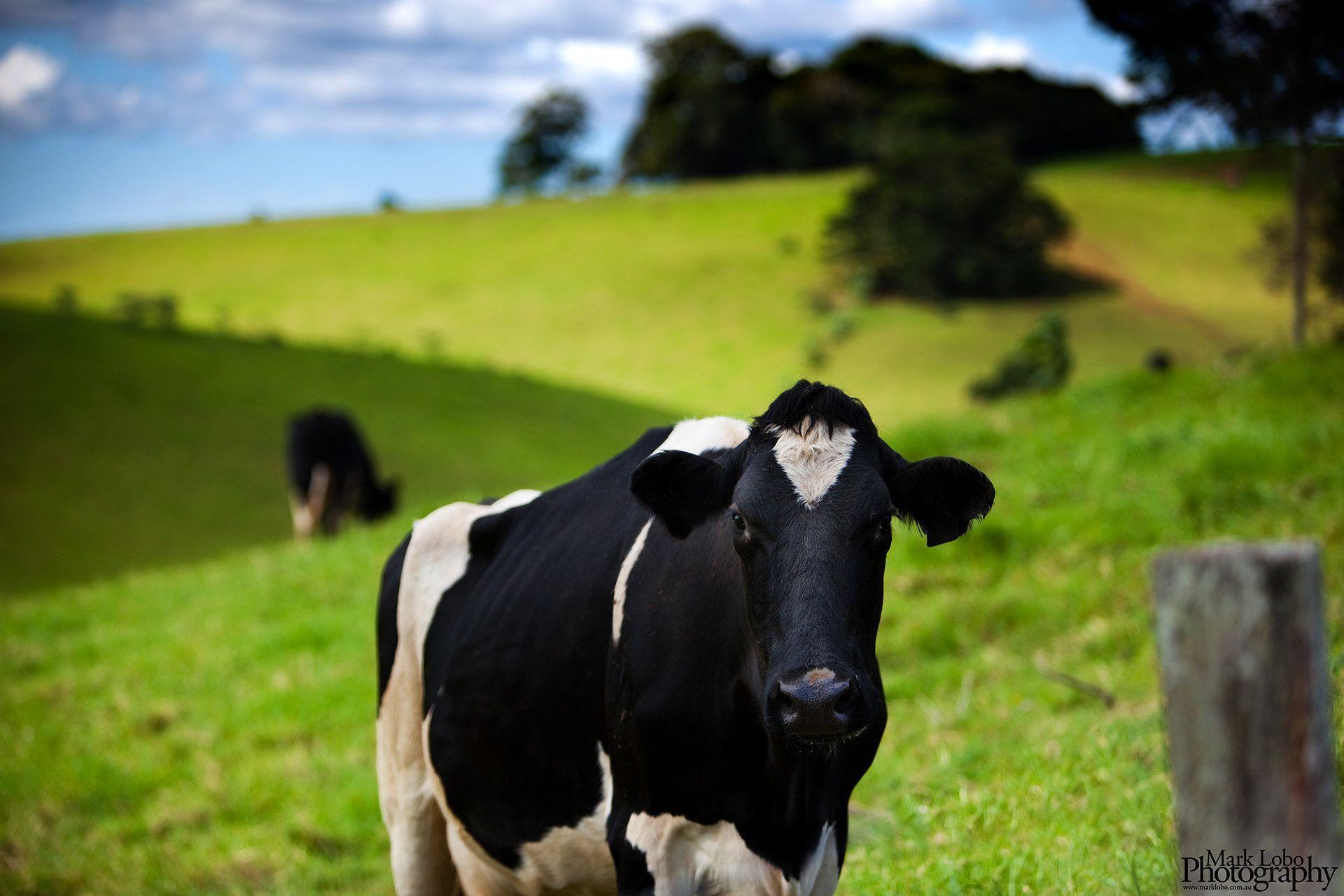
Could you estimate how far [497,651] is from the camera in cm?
432

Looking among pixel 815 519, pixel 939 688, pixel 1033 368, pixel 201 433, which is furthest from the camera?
pixel 1033 368

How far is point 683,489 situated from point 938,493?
0.73 metres

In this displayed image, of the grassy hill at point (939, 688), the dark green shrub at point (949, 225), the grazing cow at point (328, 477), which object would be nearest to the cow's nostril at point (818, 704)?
the grassy hill at point (939, 688)

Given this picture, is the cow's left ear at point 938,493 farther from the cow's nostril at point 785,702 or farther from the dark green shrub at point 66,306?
the dark green shrub at point 66,306

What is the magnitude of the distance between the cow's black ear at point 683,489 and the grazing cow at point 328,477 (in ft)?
55.5

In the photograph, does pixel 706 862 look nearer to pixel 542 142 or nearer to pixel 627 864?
pixel 627 864

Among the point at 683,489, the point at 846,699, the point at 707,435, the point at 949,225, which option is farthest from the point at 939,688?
the point at 949,225

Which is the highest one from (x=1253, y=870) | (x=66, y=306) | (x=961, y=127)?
(x=961, y=127)

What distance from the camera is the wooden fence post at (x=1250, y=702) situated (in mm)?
1692

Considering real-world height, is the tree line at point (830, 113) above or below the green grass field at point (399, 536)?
above

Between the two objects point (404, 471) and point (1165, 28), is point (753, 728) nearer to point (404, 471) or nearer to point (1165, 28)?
point (1165, 28)

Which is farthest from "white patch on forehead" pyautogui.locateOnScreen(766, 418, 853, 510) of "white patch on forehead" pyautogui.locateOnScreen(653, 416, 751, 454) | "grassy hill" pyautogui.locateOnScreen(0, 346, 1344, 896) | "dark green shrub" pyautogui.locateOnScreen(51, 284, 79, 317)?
"dark green shrub" pyautogui.locateOnScreen(51, 284, 79, 317)

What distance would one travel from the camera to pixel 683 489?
139 inches

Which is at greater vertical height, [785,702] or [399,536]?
[785,702]
